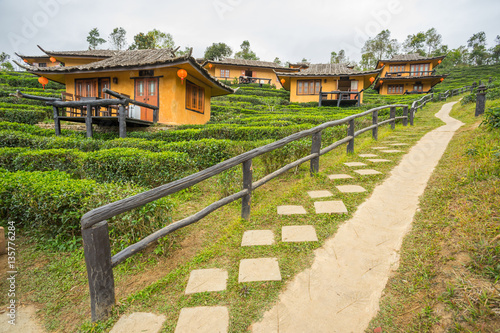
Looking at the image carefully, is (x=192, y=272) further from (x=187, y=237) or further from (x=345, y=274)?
(x=345, y=274)

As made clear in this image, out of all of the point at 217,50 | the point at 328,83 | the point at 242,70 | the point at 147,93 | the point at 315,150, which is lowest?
the point at 315,150

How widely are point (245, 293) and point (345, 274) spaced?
1.00m

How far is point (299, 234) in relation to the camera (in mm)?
3131

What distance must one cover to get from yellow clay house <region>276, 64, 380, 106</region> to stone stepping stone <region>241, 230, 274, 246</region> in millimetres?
22736

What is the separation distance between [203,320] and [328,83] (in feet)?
90.4

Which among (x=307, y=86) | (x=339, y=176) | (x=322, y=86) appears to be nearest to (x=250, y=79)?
(x=307, y=86)

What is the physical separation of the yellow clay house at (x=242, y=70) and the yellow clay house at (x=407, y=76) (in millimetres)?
13164

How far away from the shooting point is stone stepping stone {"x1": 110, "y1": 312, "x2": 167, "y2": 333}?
2.12 m

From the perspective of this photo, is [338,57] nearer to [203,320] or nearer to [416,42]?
[416,42]

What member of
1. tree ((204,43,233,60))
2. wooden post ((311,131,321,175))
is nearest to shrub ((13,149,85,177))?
wooden post ((311,131,321,175))

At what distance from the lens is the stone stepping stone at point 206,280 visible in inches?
96.6

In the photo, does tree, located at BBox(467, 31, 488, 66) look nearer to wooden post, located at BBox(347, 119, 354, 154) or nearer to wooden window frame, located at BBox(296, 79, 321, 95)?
wooden window frame, located at BBox(296, 79, 321, 95)

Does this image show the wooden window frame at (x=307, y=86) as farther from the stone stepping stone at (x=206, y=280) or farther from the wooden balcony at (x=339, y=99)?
the stone stepping stone at (x=206, y=280)

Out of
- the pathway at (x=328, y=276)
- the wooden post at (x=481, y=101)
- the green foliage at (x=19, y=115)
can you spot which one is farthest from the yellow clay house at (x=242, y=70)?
the pathway at (x=328, y=276)
